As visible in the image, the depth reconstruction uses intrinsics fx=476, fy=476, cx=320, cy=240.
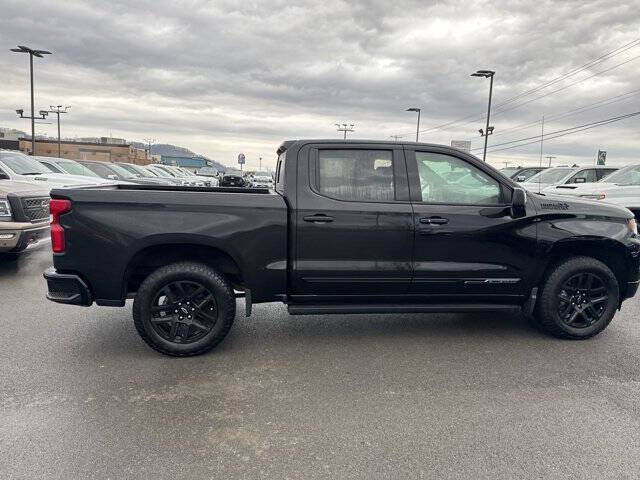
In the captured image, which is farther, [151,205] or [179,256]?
[179,256]

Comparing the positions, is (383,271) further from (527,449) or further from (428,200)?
(527,449)

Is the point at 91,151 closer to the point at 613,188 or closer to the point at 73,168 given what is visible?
the point at 73,168

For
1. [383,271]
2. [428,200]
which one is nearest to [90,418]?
[383,271]

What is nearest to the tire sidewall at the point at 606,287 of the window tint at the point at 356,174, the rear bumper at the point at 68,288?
the window tint at the point at 356,174

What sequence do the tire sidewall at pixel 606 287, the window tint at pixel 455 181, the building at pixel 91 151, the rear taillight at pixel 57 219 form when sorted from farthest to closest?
the building at pixel 91 151 → the tire sidewall at pixel 606 287 → the window tint at pixel 455 181 → the rear taillight at pixel 57 219

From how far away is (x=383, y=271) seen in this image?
14.0ft

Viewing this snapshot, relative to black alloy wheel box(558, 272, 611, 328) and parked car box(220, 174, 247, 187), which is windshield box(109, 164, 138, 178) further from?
black alloy wheel box(558, 272, 611, 328)

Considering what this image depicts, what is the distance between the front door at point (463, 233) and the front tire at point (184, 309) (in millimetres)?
1754

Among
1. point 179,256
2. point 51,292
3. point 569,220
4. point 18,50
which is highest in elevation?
point 18,50

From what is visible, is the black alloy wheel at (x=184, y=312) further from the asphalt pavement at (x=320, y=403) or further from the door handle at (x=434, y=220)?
the door handle at (x=434, y=220)

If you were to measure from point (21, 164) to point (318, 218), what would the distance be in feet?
30.6

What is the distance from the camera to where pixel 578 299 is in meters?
4.70

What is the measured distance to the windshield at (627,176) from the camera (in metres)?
10.8

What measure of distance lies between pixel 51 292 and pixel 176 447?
2.05 meters
